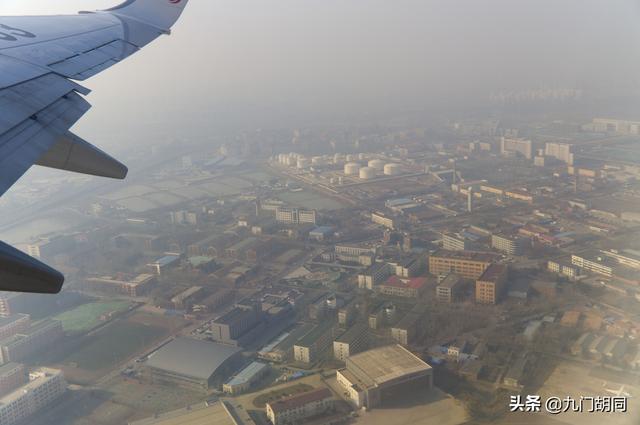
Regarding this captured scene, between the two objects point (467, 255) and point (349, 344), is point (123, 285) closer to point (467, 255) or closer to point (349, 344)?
point (349, 344)

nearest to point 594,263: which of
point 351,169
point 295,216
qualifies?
point 295,216

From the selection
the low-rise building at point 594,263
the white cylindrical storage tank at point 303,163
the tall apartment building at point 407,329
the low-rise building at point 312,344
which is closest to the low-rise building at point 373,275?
the tall apartment building at point 407,329

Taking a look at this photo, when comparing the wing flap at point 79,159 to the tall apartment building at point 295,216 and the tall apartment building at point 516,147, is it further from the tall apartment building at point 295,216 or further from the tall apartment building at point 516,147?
the tall apartment building at point 516,147

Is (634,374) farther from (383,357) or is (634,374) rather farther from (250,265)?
(250,265)

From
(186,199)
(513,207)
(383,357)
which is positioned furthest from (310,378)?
(186,199)

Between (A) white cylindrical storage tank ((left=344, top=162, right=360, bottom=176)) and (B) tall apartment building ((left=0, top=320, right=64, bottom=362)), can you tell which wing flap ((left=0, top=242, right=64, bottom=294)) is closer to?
(B) tall apartment building ((left=0, top=320, right=64, bottom=362))

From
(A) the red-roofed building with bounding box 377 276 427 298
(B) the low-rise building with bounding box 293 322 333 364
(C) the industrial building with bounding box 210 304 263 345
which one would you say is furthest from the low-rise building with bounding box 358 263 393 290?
(C) the industrial building with bounding box 210 304 263 345
